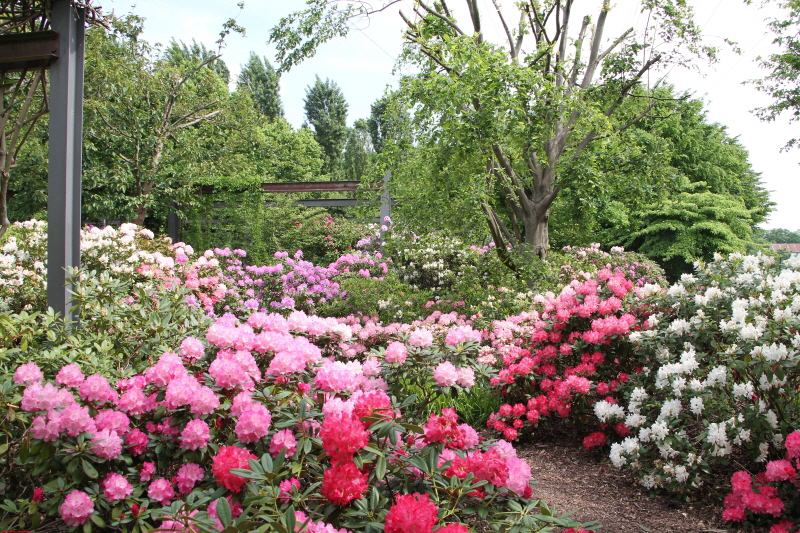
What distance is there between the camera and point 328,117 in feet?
101

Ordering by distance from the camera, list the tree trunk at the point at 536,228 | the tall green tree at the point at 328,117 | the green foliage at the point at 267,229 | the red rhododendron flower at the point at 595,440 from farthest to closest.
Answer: the tall green tree at the point at 328,117, the green foliage at the point at 267,229, the tree trunk at the point at 536,228, the red rhododendron flower at the point at 595,440

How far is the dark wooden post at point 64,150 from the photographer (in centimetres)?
273

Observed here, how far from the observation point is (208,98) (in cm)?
1277

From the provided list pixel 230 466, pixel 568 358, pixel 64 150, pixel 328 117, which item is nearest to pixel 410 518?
pixel 230 466

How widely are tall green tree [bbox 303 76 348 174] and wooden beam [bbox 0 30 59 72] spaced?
2617 centimetres

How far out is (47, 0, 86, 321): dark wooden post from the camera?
273 cm

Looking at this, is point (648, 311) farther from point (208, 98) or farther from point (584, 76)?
point (208, 98)

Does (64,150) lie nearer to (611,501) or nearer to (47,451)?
(47,451)

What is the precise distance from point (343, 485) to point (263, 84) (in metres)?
32.8

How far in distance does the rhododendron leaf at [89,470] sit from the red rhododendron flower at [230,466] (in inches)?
15.2

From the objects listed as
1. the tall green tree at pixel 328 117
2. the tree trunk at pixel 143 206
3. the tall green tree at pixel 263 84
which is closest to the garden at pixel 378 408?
the tree trunk at pixel 143 206

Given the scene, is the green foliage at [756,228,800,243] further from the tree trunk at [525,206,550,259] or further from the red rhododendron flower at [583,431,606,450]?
the red rhododendron flower at [583,431,606,450]

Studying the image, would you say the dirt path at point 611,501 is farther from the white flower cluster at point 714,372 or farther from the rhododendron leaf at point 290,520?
the rhododendron leaf at point 290,520

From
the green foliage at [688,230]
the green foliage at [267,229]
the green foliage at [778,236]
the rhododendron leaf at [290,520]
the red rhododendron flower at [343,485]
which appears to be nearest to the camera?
the rhododendron leaf at [290,520]
